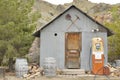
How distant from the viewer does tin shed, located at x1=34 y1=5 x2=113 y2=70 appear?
21297mm

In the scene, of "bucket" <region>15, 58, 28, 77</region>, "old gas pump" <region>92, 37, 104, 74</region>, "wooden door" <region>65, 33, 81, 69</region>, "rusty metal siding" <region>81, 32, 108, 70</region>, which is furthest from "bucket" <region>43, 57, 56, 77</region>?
"old gas pump" <region>92, 37, 104, 74</region>

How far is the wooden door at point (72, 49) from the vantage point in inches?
838

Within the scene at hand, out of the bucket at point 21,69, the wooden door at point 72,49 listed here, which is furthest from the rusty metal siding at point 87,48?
the bucket at point 21,69

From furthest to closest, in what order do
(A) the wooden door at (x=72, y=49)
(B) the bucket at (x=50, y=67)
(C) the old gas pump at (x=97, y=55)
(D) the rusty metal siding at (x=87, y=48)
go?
1. (A) the wooden door at (x=72, y=49)
2. (D) the rusty metal siding at (x=87, y=48)
3. (C) the old gas pump at (x=97, y=55)
4. (B) the bucket at (x=50, y=67)

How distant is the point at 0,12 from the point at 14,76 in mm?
4253

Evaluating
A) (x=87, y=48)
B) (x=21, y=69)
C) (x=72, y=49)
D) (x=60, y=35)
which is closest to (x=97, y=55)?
(x=87, y=48)

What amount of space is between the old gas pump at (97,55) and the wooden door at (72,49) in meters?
1.07

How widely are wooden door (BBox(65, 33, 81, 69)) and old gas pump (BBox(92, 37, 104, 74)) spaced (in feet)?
3.52

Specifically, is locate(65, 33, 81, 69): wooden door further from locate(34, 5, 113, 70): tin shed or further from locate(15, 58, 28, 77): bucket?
locate(15, 58, 28, 77): bucket

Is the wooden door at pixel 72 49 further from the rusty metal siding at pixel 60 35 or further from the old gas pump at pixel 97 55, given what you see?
the old gas pump at pixel 97 55

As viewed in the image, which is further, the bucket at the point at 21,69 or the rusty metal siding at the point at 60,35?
the rusty metal siding at the point at 60,35

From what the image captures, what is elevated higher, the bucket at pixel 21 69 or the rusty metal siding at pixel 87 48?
the rusty metal siding at pixel 87 48

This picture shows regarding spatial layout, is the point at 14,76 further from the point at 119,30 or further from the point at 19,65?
the point at 119,30

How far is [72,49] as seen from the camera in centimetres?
2138
